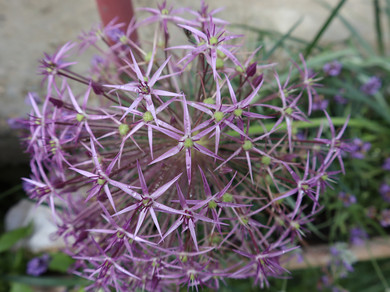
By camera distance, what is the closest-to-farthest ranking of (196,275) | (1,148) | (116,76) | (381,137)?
(196,275) < (116,76) < (381,137) < (1,148)

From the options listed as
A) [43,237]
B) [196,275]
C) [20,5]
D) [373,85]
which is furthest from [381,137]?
[20,5]

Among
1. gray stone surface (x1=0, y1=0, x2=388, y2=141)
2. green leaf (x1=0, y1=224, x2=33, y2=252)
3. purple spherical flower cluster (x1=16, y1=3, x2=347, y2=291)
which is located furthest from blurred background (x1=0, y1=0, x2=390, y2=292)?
purple spherical flower cluster (x1=16, y1=3, x2=347, y2=291)

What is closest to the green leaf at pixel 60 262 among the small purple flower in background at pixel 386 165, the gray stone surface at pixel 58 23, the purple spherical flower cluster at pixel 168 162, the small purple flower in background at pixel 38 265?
the small purple flower in background at pixel 38 265

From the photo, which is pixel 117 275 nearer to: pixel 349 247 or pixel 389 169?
pixel 349 247

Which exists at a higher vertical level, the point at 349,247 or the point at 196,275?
the point at 196,275

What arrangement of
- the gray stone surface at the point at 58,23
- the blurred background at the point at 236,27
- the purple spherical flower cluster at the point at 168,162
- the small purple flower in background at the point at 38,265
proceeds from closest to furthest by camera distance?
the purple spherical flower cluster at the point at 168,162 < the small purple flower in background at the point at 38,265 < the blurred background at the point at 236,27 < the gray stone surface at the point at 58,23

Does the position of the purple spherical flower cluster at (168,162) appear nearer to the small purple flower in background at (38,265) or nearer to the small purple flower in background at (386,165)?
the small purple flower in background at (38,265)
